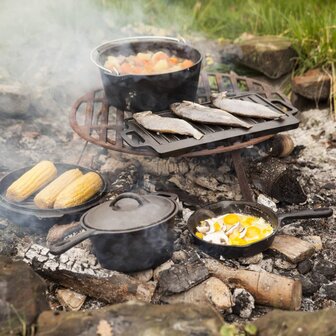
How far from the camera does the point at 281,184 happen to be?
4.77m

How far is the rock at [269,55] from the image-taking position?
6.74 metres

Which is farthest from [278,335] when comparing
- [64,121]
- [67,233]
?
[64,121]

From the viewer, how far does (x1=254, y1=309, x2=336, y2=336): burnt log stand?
273 cm

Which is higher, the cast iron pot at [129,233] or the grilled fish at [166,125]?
the grilled fish at [166,125]

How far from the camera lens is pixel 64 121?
626 centimetres

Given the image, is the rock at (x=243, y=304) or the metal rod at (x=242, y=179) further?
the metal rod at (x=242, y=179)

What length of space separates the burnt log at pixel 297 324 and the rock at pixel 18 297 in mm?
1246

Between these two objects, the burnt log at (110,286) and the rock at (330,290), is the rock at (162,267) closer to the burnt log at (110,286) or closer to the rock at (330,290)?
the burnt log at (110,286)

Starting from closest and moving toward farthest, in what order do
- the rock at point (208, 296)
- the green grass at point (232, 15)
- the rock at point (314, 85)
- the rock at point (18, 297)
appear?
the rock at point (18, 297) < the rock at point (208, 296) < the rock at point (314, 85) < the green grass at point (232, 15)

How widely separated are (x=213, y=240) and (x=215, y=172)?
121 cm

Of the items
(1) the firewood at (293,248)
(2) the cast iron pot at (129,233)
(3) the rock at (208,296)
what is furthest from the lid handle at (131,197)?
(1) the firewood at (293,248)

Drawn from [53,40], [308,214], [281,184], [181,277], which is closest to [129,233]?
[181,277]

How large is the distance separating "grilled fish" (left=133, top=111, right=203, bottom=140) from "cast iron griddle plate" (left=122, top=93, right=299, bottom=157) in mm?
43

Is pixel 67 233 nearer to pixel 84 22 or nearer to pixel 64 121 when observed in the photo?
pixel 64 121
